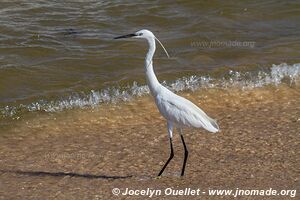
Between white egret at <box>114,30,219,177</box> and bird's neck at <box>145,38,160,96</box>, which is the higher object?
bird's neck at <box>145,38,160,96</box>

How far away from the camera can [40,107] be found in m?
9.29

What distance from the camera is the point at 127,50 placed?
1160 cm

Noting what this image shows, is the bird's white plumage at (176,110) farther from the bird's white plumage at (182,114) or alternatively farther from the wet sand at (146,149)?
the wet sand at (146,149)

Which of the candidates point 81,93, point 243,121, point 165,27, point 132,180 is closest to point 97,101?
point 81,93

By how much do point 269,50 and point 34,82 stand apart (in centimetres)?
366

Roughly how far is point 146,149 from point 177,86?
7.17 feet

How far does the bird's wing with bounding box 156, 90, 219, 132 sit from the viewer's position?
661 centimetres

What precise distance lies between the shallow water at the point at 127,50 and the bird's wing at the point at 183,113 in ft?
8.83

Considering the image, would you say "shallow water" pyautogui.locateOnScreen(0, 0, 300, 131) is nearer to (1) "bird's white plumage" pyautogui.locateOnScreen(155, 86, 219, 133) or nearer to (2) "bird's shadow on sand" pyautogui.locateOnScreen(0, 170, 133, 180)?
(2) "bird's shadow on sand" pyautogui.locateOnScreen(0, 170, 133, 180)

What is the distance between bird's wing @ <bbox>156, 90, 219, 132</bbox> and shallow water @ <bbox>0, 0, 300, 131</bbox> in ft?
8.83

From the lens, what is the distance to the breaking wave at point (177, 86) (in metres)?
9.30

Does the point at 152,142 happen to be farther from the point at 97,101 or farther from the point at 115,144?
the point at 97,101

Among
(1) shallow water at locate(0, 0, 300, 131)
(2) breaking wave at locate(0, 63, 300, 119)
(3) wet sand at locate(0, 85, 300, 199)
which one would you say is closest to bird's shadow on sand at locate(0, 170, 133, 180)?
(3) wet sand at locate(0, 85, 300, 199)

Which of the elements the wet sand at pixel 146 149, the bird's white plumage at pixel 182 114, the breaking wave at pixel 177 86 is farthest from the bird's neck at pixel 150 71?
the breaking wave at pixel 177 86
